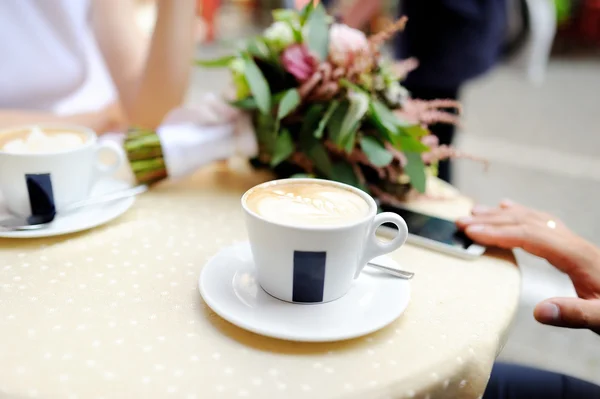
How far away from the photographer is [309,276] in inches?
21.9

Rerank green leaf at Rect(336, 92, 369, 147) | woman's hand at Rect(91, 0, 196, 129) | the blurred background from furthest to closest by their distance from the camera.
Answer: the blurred background, woman's hand at Rect(91, 0, 196, 129), green leaf at Rect(336, 92, 369, 147)

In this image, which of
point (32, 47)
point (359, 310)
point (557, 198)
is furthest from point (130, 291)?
point (557, 198)

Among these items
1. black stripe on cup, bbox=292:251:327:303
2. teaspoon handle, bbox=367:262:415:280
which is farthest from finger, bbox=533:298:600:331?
black stripe on cup, bbox=292:251:327:303

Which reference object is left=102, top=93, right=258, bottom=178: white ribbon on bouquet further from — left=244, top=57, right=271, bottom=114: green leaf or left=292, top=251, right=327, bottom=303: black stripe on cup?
left=292, top=251, right=327, bottom=303: black stripe on cup

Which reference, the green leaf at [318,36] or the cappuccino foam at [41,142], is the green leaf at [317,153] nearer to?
the green leaf at [318,36]

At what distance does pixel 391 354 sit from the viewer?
51 centimetres

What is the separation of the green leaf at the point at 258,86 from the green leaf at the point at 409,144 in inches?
8.5

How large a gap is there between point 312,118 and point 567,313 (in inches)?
18.4

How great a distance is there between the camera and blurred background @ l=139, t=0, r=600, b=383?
1692 mm

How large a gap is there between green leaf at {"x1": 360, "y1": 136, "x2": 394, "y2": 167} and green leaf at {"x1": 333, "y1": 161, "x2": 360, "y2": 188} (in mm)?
51

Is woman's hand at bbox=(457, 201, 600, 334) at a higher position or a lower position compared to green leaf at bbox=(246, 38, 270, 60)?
Answer: lower

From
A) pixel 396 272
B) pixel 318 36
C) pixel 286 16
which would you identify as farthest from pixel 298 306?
pixel 286 16

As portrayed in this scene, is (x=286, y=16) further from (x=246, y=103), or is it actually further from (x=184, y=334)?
(x=184, y=334)

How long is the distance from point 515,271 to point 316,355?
1.10ft
